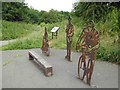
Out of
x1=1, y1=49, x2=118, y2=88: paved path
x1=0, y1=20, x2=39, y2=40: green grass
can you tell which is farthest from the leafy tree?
x1=1, y1=49, x2=118, y2=88: paved path

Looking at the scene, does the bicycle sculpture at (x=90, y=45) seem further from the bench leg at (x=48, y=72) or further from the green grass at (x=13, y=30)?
the green grass at (x=13, y=30)

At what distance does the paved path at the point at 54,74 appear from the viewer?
6.66 metres

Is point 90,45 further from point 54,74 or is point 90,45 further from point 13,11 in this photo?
point 13,11

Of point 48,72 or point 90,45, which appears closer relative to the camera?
point 90,45

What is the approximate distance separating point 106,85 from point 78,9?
9.91 m

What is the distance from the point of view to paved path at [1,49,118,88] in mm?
6664

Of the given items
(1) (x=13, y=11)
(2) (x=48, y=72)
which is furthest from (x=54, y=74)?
(1) (x=13, y=11)

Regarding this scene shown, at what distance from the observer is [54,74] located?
754cm

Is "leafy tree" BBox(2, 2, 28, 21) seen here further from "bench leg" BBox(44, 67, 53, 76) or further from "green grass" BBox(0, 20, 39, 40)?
"bench leg" BBox(44, 67, 53, 76)

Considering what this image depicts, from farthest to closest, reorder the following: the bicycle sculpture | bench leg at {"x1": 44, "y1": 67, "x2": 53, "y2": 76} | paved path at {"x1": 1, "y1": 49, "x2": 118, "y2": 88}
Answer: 1. bench leg at {"x1": 44, "y1": 67, "x2": 53, "y2": 76}
2. paved path at {"x1": 1, "y1": 49, "x2": 118, "y2": 88}
3. the bicycle sculpture

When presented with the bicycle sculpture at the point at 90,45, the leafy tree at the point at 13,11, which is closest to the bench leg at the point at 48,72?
the bicycle sculpture at the point at 90,45

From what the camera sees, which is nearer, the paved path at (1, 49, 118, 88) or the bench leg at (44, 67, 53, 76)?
the paved path at (1, 49, 118, 88)

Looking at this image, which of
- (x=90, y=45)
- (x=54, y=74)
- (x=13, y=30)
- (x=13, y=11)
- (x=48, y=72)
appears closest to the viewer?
(x=90, y=45)

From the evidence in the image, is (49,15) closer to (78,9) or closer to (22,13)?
(22,13)
